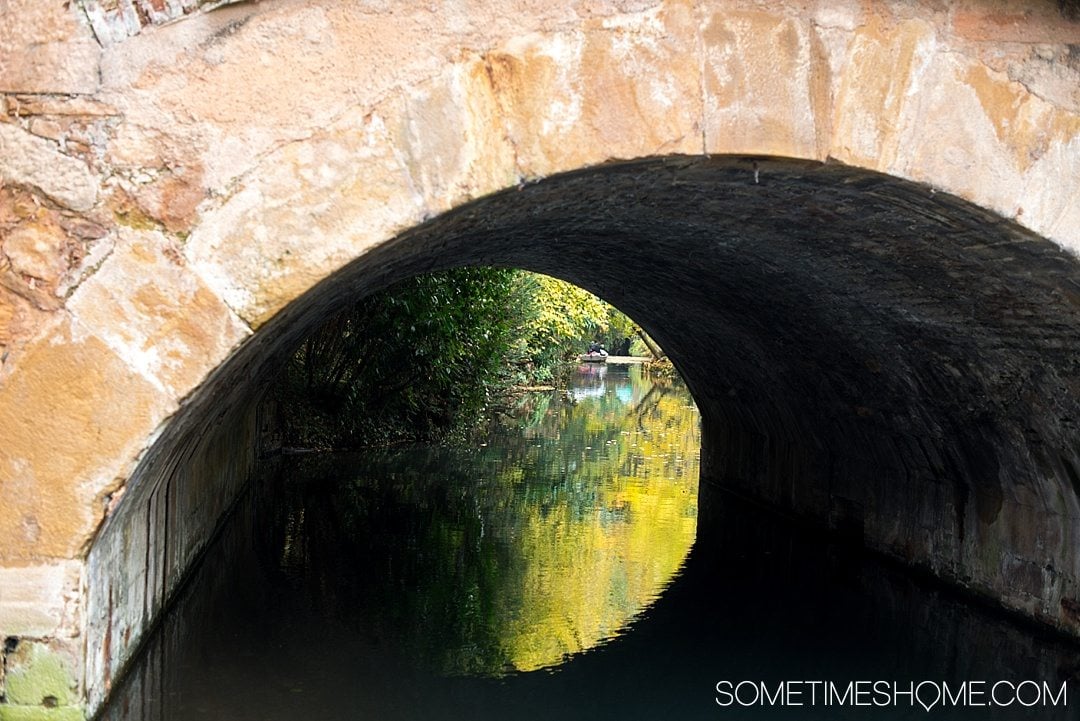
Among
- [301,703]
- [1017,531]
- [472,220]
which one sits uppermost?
[472,220]

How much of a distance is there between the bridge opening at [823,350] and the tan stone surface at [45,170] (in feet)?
2.38

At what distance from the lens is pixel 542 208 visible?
14.7ft

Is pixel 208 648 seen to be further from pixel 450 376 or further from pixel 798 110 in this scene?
pixel 450 376

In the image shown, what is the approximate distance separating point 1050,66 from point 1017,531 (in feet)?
11.5

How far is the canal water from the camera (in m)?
4.96

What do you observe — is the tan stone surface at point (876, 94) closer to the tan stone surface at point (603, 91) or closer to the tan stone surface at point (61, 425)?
the tan stone surface at point (603, 91)

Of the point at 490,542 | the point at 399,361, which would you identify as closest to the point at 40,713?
the point at 490,542

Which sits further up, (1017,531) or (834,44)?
(834,44)

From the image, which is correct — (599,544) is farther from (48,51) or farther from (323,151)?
(48,51)

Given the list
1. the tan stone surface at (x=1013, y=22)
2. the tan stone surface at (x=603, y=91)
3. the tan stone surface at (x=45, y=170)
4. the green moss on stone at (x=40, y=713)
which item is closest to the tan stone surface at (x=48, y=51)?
the tan stone surface at (x=45, y=170)

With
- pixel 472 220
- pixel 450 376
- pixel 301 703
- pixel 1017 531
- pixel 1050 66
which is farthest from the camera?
pixel 450 376

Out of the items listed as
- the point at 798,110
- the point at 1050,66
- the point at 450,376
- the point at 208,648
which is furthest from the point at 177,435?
the point at 450,376

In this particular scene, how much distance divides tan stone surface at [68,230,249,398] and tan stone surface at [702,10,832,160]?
5.78 feet

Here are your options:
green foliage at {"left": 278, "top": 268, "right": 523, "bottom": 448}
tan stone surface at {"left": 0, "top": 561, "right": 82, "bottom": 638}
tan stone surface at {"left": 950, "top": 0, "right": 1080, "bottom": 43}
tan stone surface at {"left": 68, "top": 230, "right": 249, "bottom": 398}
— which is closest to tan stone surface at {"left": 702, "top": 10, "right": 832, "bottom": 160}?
tan stone surface at {"left": 950, "top": 0, "right": 1080, "bottom": 43}
